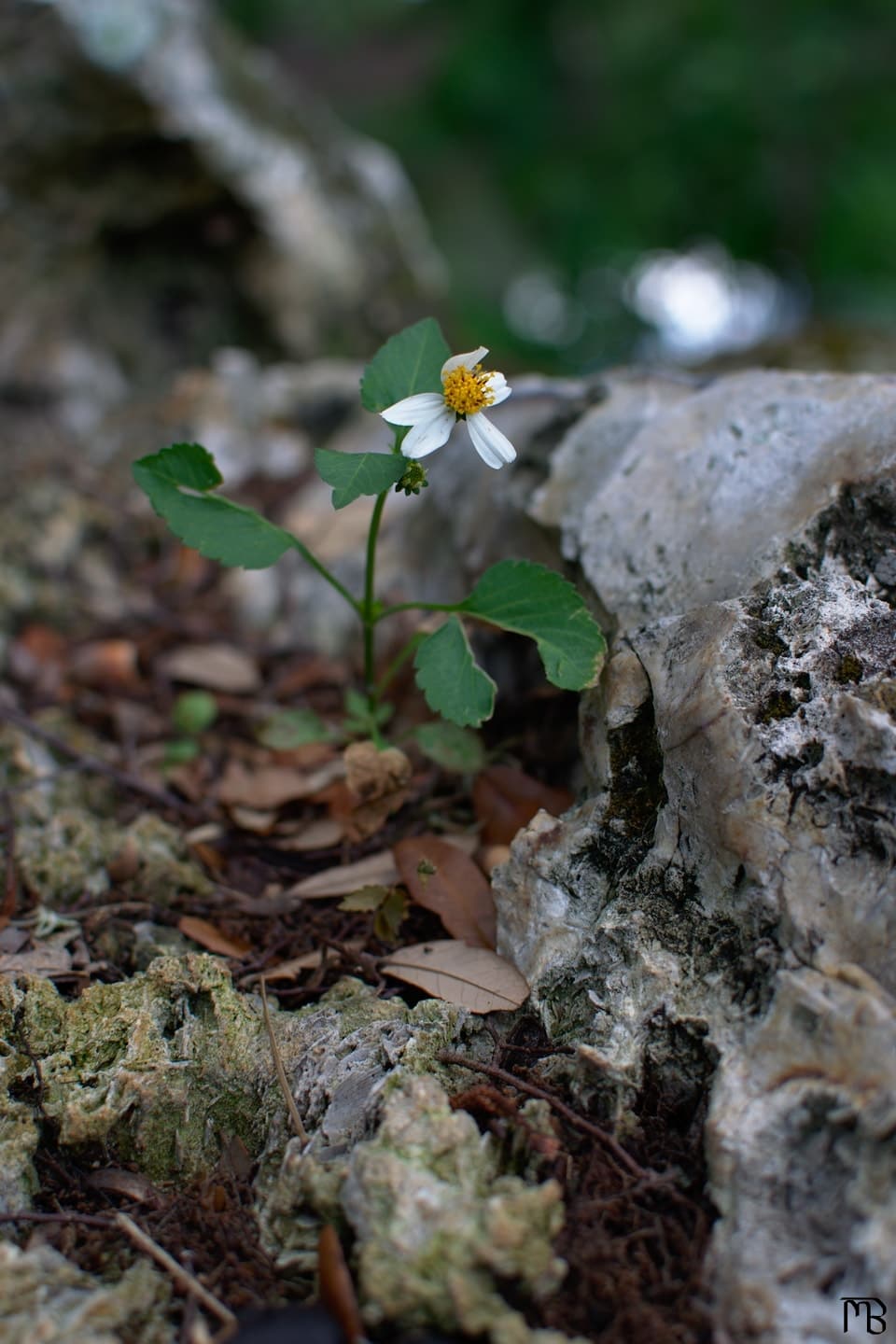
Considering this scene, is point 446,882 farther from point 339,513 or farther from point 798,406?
point 339,513

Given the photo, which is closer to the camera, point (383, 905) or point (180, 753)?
point (383, 905)

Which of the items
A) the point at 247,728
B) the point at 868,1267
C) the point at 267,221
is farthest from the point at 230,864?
the point at 267,221

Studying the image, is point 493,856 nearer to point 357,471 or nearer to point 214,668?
point 357,471

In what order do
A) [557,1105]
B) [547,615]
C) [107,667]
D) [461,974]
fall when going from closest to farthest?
[557,1105], [461,974], [547,615], [107,667]

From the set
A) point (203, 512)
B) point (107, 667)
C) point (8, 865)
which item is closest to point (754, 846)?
point (203, 512)

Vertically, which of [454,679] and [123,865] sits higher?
[454,679]

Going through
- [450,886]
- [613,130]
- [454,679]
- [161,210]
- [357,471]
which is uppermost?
[613,130]

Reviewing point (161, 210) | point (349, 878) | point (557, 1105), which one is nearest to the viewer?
point (557, 1105)
